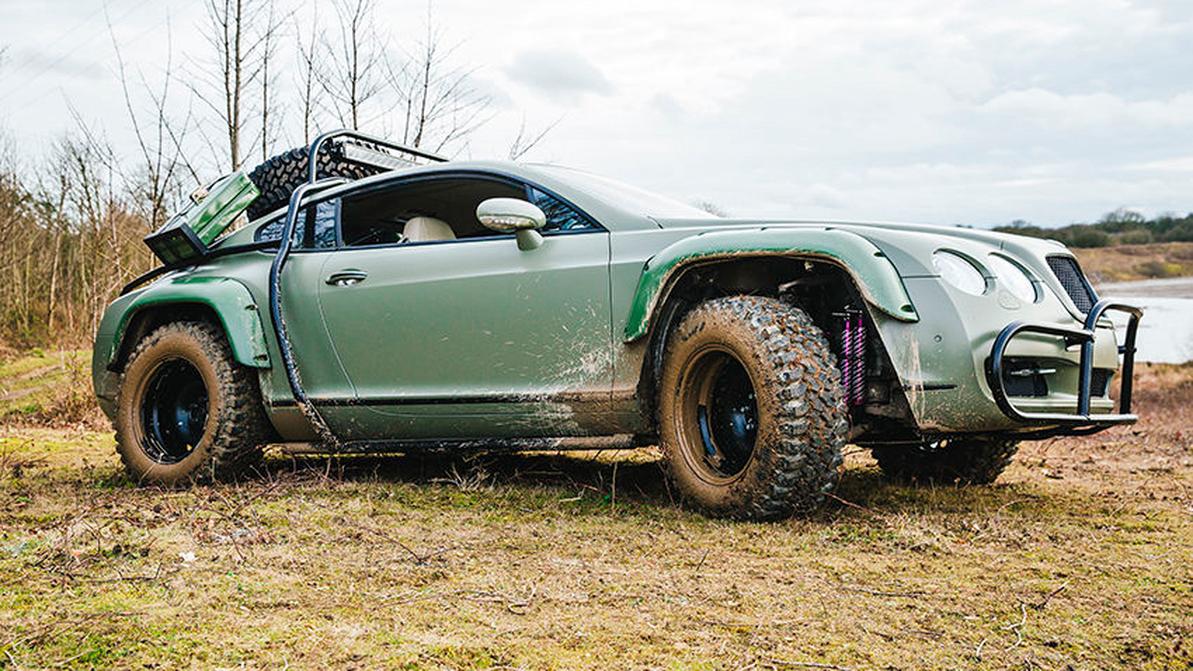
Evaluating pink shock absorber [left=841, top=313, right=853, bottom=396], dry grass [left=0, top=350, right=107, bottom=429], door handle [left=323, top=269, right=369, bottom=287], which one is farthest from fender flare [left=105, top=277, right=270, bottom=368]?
dry grass [left=0, top=350, right=107, bottom=429]

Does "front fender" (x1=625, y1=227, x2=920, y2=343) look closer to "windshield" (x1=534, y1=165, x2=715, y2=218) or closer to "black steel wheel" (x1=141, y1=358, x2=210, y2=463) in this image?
"windshield" (x1=534, y1=165, x2=715, y2=218)

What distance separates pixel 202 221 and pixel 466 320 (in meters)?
1.79

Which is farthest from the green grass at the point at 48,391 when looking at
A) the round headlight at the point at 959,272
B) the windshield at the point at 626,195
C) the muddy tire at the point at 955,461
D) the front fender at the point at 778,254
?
the round headlight at the point at 959,272

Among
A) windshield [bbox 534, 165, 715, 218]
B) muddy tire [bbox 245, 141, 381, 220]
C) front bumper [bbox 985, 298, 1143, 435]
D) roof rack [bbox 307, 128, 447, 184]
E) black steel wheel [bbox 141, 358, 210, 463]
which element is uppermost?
roof rack [bbox 307, 128, 447, 184]

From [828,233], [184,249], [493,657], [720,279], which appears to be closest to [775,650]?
[493,657]

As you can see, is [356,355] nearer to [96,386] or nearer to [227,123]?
[96,386]

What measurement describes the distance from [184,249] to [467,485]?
82.1 inches

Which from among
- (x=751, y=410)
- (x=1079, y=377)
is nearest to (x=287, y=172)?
(x=751, y=410)

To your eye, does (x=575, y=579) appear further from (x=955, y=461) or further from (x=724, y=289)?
(x=955, y=461)

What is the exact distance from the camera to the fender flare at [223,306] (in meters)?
4.86

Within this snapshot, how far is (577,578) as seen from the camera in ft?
9.71

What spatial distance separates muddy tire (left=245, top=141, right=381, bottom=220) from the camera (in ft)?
18.8

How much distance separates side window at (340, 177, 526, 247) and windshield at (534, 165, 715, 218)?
413 millimetres

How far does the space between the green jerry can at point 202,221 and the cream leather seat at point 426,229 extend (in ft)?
3.56
